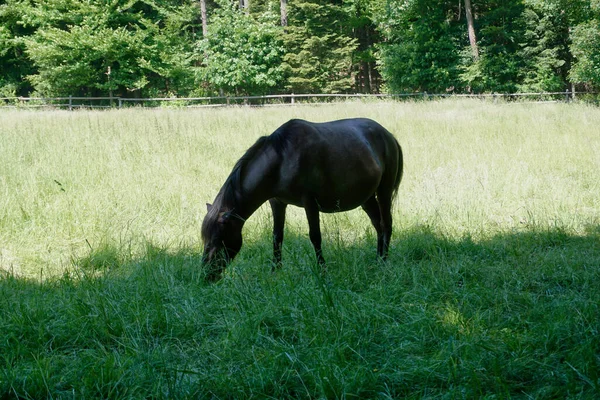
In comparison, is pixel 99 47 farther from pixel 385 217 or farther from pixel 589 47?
pixel 385 217

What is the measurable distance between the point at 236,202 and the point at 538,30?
29423 millimetres

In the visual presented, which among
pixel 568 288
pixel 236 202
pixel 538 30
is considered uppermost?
pixel 538 30

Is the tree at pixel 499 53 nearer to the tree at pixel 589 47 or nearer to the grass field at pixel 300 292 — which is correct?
the tree at pixel 589 47

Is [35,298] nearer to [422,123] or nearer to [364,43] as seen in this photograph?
[422,123]

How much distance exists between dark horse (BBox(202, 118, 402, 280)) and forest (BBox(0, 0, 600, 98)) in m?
25.3

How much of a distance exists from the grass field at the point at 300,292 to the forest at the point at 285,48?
22230mm

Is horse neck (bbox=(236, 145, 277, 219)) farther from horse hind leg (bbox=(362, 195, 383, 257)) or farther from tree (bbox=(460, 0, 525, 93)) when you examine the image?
tree (bbox=(460, 0, 525, 93))

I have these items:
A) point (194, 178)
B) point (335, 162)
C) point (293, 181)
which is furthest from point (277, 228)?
point (194, 178)

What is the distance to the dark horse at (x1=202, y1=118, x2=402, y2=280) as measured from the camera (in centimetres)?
431

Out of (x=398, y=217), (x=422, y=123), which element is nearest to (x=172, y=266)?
(x=398, y=217)

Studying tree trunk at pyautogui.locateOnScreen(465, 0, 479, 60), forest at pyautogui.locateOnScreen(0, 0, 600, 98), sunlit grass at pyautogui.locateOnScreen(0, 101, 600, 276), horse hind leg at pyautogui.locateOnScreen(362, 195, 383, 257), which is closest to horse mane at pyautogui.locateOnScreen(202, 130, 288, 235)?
sunlit grass at pyautogui.locateOnScreen(0, 101, 600, 276)

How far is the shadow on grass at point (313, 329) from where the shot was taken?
99.0 inches

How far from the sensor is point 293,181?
436 centimetres

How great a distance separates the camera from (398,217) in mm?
6227
